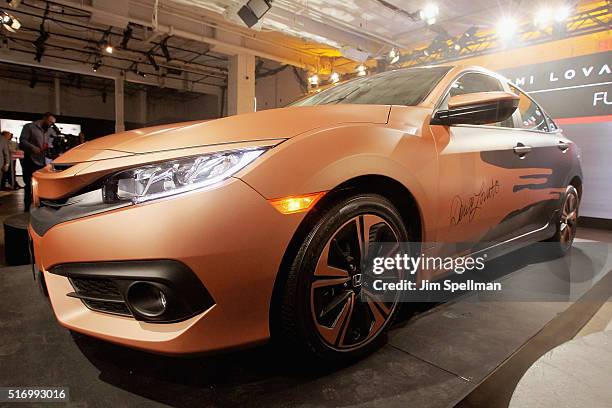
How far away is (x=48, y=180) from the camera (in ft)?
3.74

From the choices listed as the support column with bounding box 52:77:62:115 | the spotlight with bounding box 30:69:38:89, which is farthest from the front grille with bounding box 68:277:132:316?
the support column with bounding box 52:77:62:115

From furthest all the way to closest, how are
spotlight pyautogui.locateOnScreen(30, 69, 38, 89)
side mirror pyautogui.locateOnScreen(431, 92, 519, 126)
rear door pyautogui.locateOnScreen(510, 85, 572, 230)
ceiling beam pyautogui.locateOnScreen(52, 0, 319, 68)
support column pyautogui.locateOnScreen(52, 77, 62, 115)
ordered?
support column pyautogui.locateOnScreen(52, 77, 62, 115)
spotlight pyautogui.locateOnScreen(30, 69, 38, 89)
ceiling beam pyautogui.locateOnScreen(52, 0, 319, 68)
rear door pyautogui.locateOnScreen(510, 85, 572, 230)
side mirror pyautogui.locateOnScreen(431, 92, 519, 126)

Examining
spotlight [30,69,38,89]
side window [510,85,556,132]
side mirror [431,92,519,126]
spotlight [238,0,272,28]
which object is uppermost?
spotlight [30,69,38,89]

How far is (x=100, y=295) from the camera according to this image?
40.8 inches

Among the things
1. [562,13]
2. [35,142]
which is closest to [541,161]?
[562,13]

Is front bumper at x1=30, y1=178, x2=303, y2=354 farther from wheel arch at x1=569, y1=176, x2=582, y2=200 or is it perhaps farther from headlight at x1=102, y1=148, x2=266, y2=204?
wheel arch at x1=569, y1=176, x2=582, y2=200

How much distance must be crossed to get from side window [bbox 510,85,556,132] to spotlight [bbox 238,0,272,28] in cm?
350

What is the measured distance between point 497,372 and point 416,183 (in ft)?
2.23

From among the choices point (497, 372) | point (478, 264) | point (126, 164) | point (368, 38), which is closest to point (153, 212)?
point (126, 164)

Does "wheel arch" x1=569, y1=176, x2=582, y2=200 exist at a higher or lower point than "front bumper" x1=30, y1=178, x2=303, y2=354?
higher

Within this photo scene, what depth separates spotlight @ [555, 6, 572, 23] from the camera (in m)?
4.98

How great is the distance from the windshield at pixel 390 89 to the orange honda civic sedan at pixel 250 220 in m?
0.13
